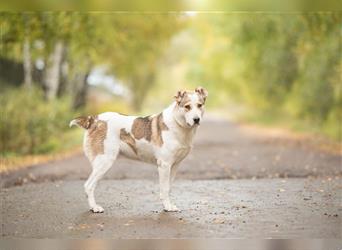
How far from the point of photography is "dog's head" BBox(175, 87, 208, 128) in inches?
165

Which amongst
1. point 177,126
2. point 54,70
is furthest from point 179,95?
point 54,70

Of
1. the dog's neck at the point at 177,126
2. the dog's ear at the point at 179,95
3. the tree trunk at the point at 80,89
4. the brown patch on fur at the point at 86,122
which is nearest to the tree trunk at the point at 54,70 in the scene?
the tree trunk at the point at 80,89

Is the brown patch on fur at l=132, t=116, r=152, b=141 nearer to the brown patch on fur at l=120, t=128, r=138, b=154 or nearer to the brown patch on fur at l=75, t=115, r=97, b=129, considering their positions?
the brown patch on fur at l=120, t=128, r=138, b=154

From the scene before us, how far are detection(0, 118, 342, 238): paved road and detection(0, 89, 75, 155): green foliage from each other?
2.43 ft

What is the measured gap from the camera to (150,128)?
14.9ft

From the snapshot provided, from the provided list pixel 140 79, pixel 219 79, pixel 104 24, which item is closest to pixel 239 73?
pixel 219 79

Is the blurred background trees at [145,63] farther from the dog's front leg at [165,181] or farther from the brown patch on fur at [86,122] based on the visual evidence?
the dog's front leg at [165,181]

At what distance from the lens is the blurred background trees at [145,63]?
26.8 feet

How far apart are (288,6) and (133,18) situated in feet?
18.4

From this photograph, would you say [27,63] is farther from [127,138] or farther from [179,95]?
[179,95]

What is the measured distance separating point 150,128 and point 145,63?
9.44m

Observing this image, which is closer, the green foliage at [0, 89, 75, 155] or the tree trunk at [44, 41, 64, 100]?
the green foliage at [0, 89, 75, 155]

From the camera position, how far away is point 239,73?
43.7 ft

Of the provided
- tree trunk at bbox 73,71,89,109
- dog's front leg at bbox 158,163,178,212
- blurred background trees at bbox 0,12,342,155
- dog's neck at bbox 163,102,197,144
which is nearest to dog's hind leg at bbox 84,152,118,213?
dog's front leg at bbox 158,163,178,212
